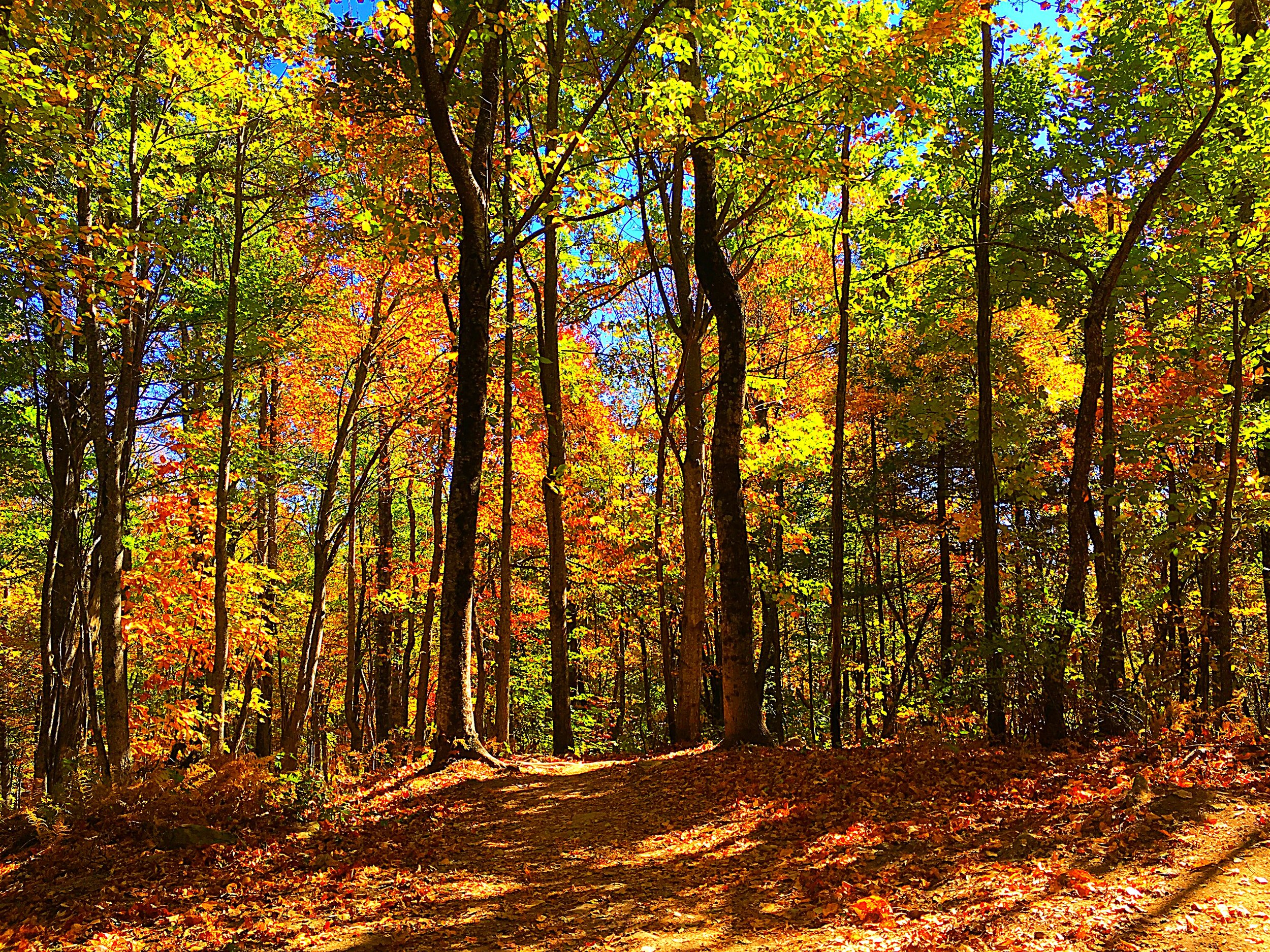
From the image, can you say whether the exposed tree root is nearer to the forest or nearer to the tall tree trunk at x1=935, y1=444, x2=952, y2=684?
the forest

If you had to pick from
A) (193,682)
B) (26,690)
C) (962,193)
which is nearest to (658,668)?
(193,682)

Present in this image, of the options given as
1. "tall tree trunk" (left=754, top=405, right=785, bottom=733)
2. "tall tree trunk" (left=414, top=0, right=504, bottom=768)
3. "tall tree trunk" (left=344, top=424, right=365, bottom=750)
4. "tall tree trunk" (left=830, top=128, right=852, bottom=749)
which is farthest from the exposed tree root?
"tall tree trunk" (left=344, top=424, right=365, bottom=750)

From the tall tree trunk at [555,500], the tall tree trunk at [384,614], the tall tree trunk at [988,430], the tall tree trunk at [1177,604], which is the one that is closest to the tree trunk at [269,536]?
the tall tree trunk at [384,614]

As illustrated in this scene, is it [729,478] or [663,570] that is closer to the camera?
[729,478]

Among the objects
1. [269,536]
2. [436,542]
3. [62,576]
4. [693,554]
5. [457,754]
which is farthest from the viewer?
[269,536]

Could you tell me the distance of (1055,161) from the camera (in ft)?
32.6

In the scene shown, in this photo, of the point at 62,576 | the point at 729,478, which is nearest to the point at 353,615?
the point at 62,576

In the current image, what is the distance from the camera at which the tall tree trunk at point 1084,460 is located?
7.70 m

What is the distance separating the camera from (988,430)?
339 inches

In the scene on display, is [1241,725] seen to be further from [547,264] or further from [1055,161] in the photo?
[547,264]

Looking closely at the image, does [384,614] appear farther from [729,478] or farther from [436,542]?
[729,478]

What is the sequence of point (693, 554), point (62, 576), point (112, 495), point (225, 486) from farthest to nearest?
point (62, 576)
point (112, 495)
point (225, 486)
point (693, 554)

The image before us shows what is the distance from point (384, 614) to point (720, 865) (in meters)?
21.7

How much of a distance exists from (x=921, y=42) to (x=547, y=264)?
7.47 m
